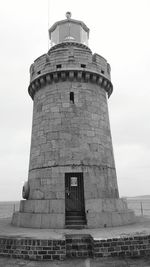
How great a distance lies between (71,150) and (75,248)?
417 cm

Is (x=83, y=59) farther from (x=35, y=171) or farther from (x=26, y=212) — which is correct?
(x=26, y=212)

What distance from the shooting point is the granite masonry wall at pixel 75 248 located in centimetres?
575

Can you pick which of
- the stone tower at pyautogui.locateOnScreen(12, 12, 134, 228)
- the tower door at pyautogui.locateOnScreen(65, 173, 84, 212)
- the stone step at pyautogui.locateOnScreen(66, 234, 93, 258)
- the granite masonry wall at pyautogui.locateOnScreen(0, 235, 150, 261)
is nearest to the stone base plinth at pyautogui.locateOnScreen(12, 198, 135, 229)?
the stone tower at pyautogui.locateOnScreen(12, 12, 134, 228)

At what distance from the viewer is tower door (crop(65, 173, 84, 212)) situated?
30.5ft

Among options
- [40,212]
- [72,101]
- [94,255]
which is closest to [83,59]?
[72,101]

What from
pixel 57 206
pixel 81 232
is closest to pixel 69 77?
pixel 57 206

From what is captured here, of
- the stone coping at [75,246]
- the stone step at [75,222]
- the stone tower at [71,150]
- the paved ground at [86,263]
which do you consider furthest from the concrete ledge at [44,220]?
the paved ground at [86,263]

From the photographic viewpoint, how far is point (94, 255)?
5691 mm

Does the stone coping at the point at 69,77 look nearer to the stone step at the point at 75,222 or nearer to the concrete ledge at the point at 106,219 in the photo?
the concrete ledge at the point at 106,219

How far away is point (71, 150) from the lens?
9.28 metres

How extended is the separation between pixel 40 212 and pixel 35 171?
1.94 m

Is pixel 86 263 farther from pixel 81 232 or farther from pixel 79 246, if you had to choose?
pixel 81 232

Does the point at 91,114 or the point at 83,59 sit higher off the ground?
the point at 83,59

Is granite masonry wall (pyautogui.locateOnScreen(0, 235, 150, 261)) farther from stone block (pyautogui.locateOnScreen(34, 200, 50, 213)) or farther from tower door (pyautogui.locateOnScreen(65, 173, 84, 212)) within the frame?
tower door (pyautogui.locateOnScreen(65, 173, 84, 212))
